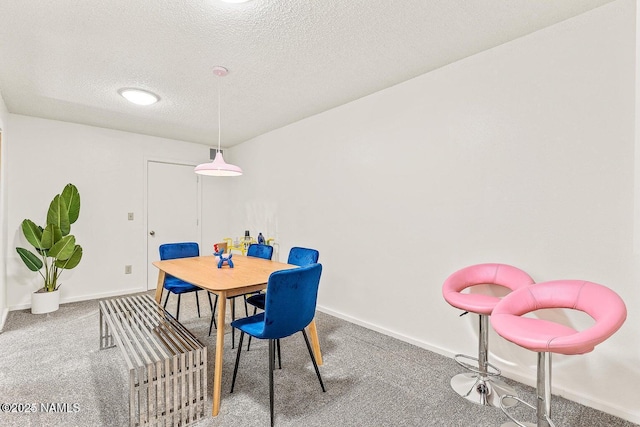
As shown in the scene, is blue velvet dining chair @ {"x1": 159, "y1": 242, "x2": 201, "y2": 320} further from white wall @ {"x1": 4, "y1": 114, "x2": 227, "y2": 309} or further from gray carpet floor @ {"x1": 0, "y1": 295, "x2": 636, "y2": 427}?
white wall @ {"x1": 4, "y1": 114, "x2": 227, "y2": 309}

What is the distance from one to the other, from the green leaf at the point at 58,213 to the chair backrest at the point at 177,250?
137 centimetres

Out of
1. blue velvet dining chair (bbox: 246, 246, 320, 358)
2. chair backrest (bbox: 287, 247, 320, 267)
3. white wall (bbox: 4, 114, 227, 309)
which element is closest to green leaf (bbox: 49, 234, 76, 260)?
white wall (bbox: 4, 114, 227, 309)

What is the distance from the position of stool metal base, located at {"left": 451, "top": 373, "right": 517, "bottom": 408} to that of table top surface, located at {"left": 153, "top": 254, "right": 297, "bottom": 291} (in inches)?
60.5

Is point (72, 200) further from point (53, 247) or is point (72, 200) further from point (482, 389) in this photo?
point (482, 389)

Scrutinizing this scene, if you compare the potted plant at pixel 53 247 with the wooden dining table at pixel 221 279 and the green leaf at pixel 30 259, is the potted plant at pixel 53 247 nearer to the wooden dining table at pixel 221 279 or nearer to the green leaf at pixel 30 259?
the green leaf at pixel 30 259

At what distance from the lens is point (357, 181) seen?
3.29 meters

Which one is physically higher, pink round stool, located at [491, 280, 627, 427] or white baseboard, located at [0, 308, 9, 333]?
pink round stool, located at [491, 280, 627, 427]

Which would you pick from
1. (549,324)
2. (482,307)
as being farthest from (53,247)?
(549,324)

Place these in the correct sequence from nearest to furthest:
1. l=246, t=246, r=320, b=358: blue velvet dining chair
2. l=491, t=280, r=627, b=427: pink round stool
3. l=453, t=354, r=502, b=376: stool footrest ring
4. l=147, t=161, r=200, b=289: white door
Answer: l=491, t=280, r=627, b=427: pink round stool, l=453, t=354, r=502, b=376: stool footrest ring, l=246, t=246, r=320, b=358: blue velvet dining chair, l=147, t=161, r=200, b=289: white door

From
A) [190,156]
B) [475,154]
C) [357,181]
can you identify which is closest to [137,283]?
[190,156]

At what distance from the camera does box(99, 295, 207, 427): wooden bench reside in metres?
1.62

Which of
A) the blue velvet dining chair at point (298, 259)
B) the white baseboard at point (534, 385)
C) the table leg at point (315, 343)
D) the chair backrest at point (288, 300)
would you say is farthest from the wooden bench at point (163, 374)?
the white baseboard at point (534, 385)

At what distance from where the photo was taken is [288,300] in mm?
1808

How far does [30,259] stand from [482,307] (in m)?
4.70
